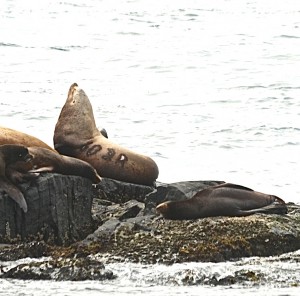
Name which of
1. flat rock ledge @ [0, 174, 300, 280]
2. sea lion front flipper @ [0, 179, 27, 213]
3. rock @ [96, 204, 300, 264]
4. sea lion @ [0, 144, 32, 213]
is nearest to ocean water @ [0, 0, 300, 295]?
flat rock ledge @ [0, 174, 300, 280]

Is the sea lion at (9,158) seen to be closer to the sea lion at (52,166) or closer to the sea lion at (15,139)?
the sea lion at (52,166)

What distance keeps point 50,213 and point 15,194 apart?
0.38 meters

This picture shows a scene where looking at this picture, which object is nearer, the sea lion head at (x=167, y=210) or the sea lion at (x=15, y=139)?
the sea lion head at (x=167, y=210)

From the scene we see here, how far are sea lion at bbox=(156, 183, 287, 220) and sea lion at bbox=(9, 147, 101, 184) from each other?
0.81 metres

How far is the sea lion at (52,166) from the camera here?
9.36 meters

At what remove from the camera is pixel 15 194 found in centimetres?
885

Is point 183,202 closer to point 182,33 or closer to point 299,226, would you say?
point 299,226

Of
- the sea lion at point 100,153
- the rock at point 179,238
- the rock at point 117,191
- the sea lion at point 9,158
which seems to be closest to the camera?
the rock at point 179,238

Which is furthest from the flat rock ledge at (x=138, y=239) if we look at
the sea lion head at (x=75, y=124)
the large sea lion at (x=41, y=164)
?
the sea lion head at (x=75, y=124)

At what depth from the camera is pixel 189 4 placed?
38344 millimetres

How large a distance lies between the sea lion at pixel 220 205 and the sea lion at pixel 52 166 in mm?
812

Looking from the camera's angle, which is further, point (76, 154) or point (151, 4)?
point (151, 4)

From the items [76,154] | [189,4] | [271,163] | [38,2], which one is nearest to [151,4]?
[189,4]

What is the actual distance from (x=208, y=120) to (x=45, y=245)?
1100 centimetres
